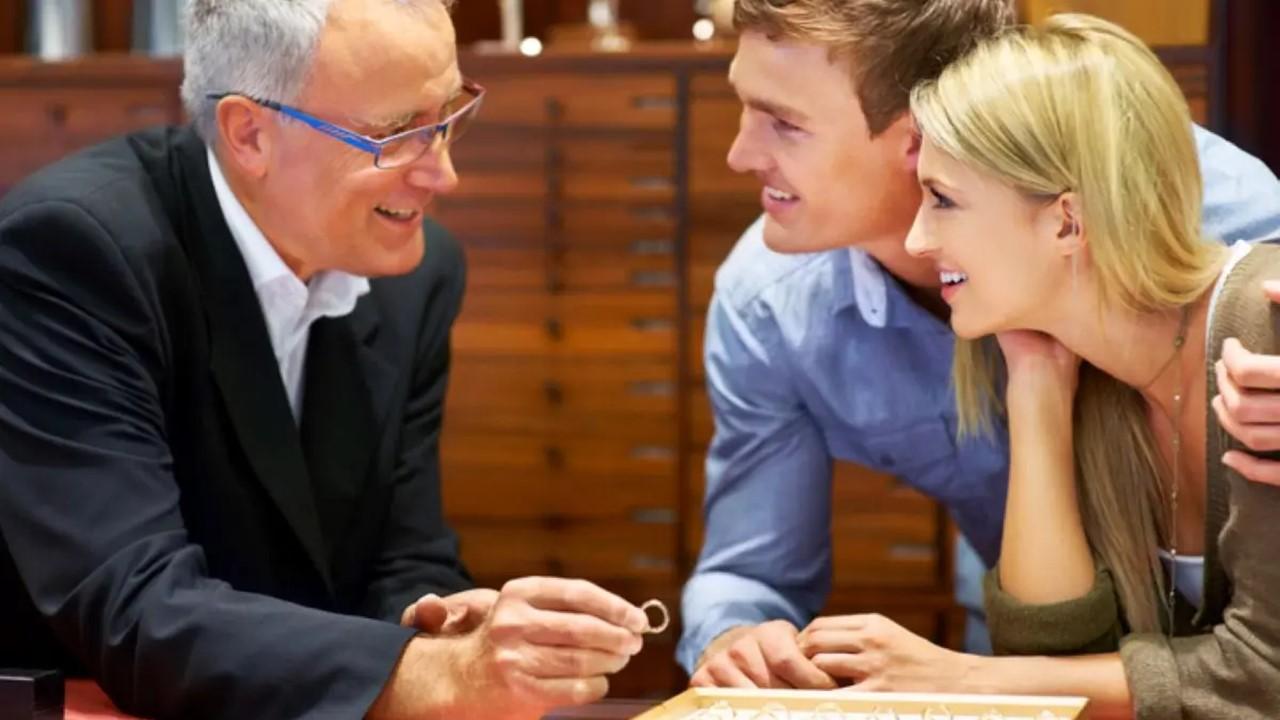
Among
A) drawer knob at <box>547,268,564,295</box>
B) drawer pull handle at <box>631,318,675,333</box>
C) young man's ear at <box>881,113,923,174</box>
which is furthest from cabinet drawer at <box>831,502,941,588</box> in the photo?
young man's ear at <box>881,113,923,174</box>

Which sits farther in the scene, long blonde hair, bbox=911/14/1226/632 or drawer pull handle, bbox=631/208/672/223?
drawer pull handle, bbox=631/208/672/223

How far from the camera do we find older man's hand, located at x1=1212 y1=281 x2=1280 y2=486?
1783 millimetres

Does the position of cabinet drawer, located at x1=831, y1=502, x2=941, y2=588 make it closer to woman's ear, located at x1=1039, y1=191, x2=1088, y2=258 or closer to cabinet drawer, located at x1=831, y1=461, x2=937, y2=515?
cabinet drawer, located at x1=831, y1=461, x2=937, y2=515

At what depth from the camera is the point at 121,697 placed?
1.92 m

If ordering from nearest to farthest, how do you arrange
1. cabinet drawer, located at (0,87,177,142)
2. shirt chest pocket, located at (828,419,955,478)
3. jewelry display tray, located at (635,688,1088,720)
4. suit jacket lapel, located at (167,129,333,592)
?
jewelry display tray, located at (635,688,1088,720)
suit jacket lapel, located at (167,129,333,592)
shirt chest pocket, located at (828,419,955,478)
cabinet drawer, located at (0,87,177,142)

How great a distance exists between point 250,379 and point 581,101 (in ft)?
8.22

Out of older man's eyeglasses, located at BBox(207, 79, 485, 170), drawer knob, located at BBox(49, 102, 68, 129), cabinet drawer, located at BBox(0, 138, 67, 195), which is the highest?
older man's eyeglasses, located at BBox(207, 79, 485, 170)

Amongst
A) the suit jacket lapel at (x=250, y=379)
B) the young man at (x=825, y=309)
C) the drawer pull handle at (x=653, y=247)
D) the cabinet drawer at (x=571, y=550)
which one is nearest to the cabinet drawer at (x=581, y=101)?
the drawer pull handle at (x=653, y=247)

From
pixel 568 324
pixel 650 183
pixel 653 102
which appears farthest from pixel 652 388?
pixel 653 102

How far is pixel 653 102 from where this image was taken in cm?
459

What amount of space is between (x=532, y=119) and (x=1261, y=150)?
180cm

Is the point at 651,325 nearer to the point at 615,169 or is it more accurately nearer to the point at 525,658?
Answer: the point at 615,169

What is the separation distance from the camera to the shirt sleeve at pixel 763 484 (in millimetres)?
2434

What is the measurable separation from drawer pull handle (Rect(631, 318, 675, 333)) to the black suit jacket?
197cm
